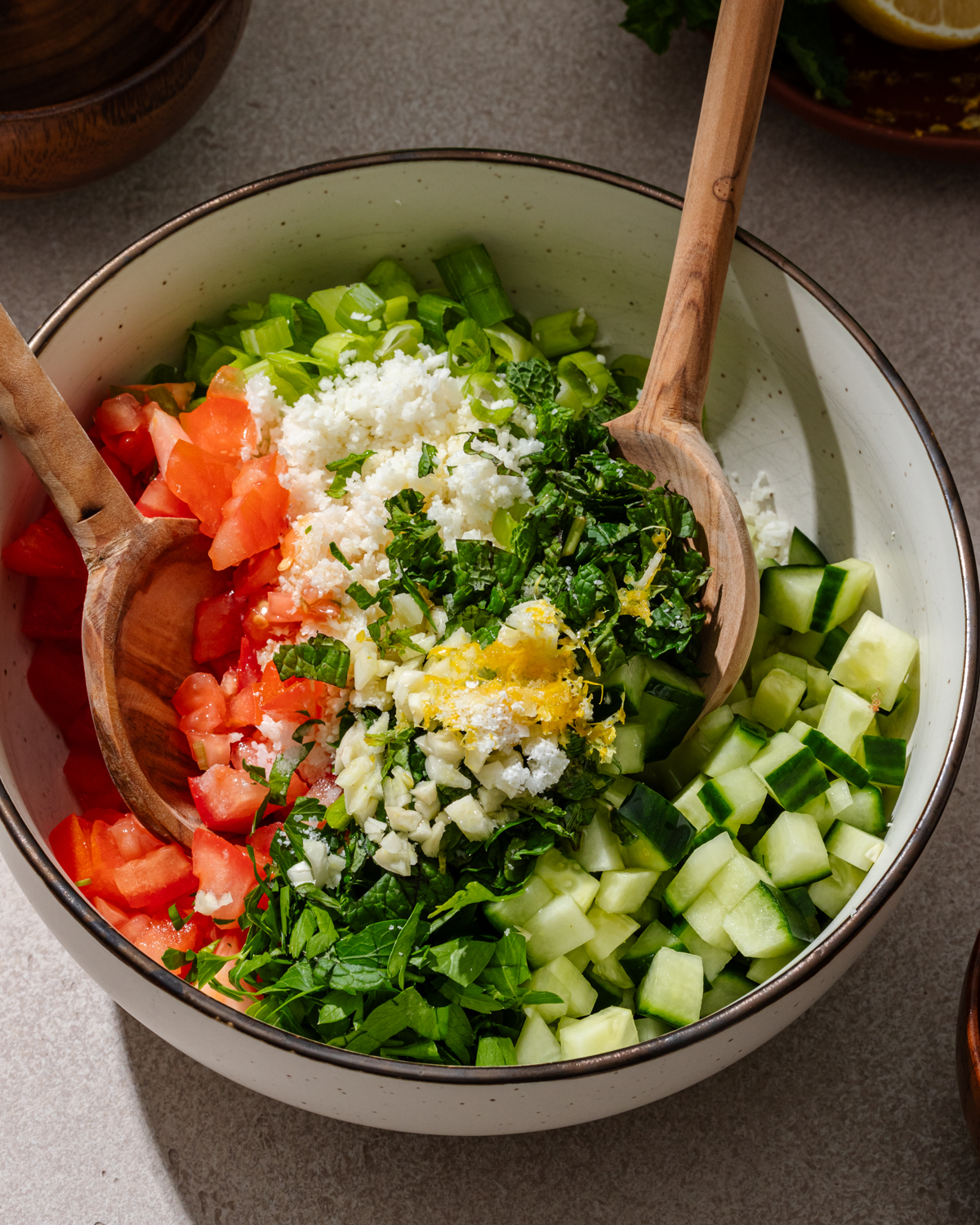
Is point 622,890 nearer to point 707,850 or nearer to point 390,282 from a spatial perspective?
point 707,850

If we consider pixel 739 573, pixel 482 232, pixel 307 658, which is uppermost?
pixel 482 232

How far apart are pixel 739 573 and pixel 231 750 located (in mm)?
835

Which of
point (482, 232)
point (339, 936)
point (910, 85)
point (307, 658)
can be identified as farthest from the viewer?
point (910, 85)

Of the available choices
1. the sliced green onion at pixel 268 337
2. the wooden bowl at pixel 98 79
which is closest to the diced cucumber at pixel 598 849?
the sliced green onion at pixel 268 337

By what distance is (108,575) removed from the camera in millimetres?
1624

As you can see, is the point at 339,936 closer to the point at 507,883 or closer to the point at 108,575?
the point at 507,883

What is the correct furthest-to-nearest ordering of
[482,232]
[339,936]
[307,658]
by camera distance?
[482,232] < [307,658] < [339,936]

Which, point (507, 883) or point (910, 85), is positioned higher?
point (910, 85)

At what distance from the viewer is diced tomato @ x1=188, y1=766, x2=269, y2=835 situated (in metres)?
1.63

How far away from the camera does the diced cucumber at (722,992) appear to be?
5.11 ft

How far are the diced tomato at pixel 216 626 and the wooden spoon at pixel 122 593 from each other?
0.10 feet

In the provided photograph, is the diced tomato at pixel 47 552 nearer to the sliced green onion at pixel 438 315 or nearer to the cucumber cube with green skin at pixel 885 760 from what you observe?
the sliced green onion at pixel 438 315

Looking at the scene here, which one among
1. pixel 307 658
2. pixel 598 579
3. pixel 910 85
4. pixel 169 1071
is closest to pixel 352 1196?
pixel 169 1071

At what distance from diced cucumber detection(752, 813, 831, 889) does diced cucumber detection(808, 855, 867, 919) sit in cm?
2
